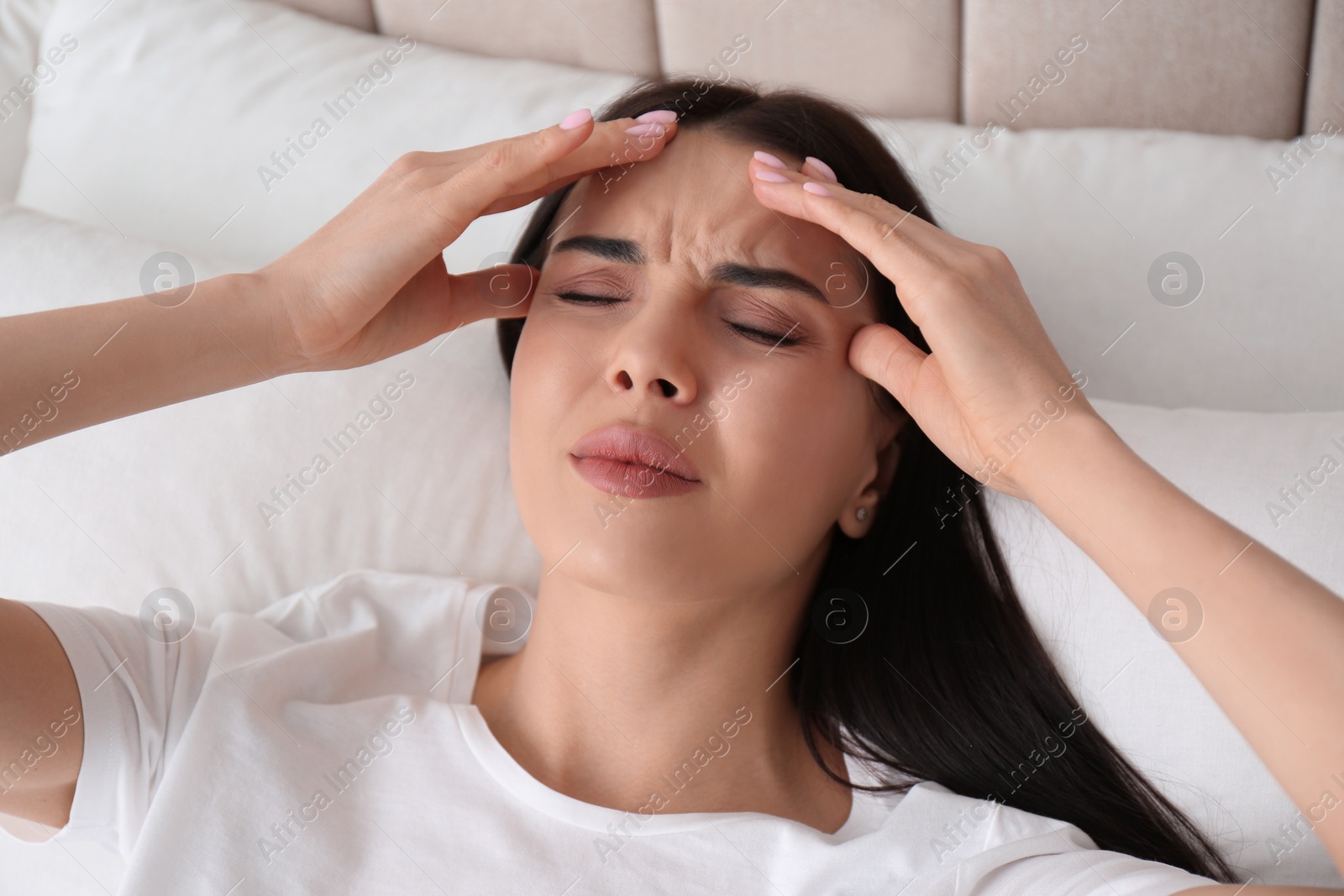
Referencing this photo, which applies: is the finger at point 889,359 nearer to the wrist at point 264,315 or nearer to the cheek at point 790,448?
the cheek at point 790,448

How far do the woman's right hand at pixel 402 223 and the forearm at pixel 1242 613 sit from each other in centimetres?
62

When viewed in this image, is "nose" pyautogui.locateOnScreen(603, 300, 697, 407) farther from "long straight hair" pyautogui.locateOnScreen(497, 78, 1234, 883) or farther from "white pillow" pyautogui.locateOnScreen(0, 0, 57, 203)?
"white pillow" pyautogui.locateOnScreen(0, 0, 57, 203)

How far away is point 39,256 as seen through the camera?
4.82 ft

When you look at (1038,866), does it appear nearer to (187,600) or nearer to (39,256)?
(187,600)

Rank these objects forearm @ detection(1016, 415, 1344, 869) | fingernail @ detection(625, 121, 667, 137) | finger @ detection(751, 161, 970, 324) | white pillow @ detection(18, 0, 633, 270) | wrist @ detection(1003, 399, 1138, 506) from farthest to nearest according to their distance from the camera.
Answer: white pillow @ detection(18, 0, 633, 270) → fingernail @ detection(625, 121, 667, 137) → finger @ detection(751, 161, 970, 324) → wrist @ detection(1003, 399, 1138, 506) → forearm @ detection(1016, 415, 1344, 869)

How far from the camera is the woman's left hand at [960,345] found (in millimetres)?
986

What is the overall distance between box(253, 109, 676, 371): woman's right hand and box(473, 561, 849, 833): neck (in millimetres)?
407

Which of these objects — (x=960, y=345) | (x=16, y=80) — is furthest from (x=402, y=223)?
(x=16, y=80)

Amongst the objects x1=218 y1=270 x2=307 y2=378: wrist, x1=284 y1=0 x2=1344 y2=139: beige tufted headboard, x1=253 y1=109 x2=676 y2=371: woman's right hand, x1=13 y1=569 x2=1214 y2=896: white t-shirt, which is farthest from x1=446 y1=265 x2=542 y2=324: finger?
x1=284 y1=0 x2=1344 y2=139: beige tufted headboard

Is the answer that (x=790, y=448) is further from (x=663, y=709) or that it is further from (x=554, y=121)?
(x=554, y=121)

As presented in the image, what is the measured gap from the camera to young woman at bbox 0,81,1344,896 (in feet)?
3.43

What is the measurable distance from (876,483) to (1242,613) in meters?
0.55

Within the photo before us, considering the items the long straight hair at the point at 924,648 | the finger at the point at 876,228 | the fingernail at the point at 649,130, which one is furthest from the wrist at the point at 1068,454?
the fingernail at the point at 649,130

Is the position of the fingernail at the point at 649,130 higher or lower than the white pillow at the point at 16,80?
higher
